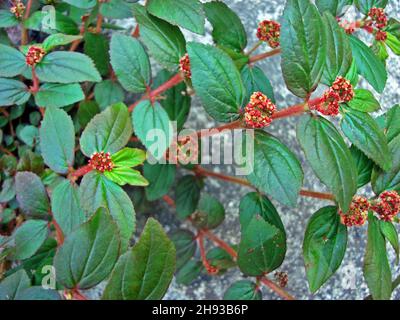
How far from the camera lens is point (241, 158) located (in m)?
0.73

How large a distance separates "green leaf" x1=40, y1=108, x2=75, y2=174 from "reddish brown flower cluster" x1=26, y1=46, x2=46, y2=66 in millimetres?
97

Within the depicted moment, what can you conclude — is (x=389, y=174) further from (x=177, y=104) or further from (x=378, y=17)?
(x=177, y=104)

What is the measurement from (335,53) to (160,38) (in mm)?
282

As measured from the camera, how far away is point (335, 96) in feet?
2.29

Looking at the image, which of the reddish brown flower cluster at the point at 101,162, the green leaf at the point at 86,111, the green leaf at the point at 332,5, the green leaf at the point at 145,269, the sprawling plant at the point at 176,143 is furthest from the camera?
the green leaf at the point at 86,111

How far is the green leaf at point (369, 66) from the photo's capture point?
0.86 meters

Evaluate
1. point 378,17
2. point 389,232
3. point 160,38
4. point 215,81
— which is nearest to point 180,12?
point 160,38

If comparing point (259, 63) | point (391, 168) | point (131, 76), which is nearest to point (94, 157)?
point (131, 76)

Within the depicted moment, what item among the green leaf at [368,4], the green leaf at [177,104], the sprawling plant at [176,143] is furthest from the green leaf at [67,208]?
the green leaf at [368,4]

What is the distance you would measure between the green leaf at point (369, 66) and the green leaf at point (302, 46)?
18cm

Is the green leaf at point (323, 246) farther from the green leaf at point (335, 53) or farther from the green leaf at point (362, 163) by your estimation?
the green leaf at point (335, 53)

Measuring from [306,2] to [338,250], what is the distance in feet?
1.21

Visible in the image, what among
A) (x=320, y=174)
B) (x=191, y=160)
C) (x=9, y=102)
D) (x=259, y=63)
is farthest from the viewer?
(x=259, y=63)

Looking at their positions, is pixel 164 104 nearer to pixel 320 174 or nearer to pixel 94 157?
pixel 94 157
